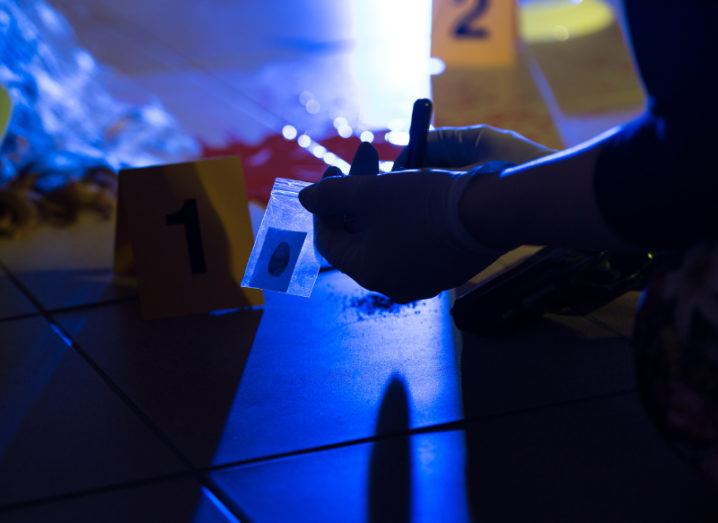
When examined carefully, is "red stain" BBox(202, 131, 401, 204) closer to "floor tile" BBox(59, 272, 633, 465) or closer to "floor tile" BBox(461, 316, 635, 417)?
"floor tile" BBox(59, 272, 633, 465)

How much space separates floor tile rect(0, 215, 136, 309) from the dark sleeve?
0.85 m

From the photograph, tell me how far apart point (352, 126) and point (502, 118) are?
38cm

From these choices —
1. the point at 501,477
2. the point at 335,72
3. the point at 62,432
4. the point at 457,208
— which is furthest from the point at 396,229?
the point at 335,72

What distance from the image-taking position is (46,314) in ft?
4.10

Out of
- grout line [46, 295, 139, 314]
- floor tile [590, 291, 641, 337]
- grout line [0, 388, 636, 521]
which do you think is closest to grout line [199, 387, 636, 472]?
grout line [0, 388, 636, 521]

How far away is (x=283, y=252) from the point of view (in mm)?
1102

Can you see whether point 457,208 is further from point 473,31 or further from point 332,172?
point 473,31

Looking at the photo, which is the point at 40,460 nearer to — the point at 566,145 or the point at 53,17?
the point at 566,145

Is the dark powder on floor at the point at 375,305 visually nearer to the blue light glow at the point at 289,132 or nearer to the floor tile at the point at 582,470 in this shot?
the floor tile at the point at 582,470

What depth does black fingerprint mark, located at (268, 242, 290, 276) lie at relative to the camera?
1.09m

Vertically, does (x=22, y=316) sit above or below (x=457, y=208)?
below

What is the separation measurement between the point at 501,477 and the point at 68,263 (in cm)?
93

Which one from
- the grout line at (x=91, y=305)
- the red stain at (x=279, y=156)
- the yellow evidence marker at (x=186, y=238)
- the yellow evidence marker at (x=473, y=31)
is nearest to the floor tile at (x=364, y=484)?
the yellow evidence marker at (x=186, y=238)

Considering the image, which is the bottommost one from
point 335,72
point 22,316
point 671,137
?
point 335,72
